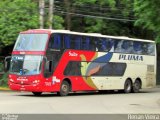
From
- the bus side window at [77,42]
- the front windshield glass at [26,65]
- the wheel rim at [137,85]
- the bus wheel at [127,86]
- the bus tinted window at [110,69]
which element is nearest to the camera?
the front windshield glass at [26,65]

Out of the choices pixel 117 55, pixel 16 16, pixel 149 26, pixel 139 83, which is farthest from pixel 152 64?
pixel 149 26

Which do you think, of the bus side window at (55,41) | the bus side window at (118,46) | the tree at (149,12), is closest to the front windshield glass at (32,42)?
the bus side window at (55,41)

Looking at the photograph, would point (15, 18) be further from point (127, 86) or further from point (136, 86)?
point (136, 86)

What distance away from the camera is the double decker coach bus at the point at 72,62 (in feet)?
83.3

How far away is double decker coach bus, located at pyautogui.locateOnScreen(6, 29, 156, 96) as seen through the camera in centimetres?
2538

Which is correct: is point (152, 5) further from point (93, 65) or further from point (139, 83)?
point (139, 83)

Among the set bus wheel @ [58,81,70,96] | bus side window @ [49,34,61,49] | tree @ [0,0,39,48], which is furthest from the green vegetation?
bus wheel @ [58,81,70,96]

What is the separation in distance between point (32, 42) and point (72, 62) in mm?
2829

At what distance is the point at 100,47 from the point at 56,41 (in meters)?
4.38

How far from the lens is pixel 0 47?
37.5 meters

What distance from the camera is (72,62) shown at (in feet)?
88.7

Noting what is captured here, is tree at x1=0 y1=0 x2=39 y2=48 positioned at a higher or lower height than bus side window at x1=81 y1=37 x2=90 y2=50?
higher

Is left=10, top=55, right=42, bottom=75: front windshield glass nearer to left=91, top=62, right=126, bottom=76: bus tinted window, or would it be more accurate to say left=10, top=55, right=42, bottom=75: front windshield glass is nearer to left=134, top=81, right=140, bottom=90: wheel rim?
left=91, top=62, right=126, bottom=76: bus tinted window

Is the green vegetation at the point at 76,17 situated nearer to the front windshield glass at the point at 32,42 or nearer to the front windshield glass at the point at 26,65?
the front windshield glass at the point at 32,42
